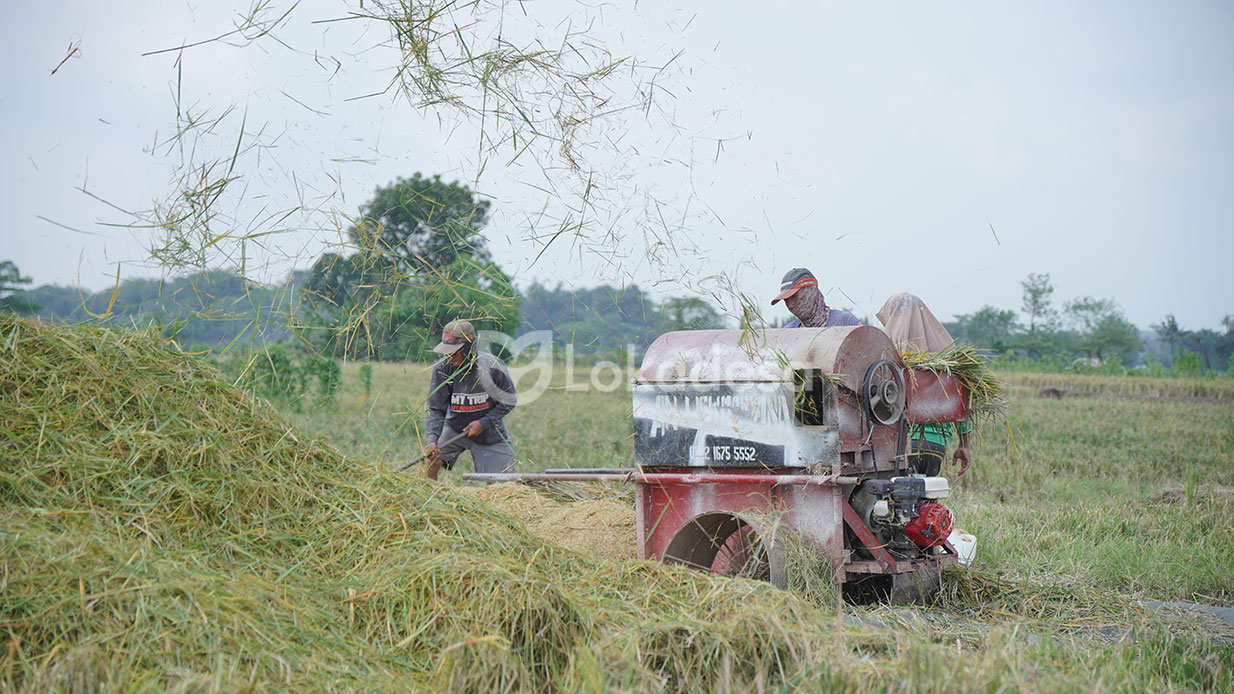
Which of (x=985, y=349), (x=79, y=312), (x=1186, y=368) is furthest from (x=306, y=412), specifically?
(x=1186, y=368)

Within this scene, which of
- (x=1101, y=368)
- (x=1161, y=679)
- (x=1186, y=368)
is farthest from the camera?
(x=1101, y=368)

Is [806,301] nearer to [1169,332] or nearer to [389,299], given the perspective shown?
[389,299]

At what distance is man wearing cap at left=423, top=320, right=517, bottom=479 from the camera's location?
6555 millimetres

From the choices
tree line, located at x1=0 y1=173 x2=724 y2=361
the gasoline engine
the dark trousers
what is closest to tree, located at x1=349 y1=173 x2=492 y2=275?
tree line, located at x1=0 y1=173 x2=724 y2=361

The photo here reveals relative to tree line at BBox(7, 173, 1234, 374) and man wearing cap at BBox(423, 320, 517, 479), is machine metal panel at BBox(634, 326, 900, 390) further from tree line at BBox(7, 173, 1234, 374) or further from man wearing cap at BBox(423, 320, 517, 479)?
man wearing cap at BBox(423, 320, 517, 479)

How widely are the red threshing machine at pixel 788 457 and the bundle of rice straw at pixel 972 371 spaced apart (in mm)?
66

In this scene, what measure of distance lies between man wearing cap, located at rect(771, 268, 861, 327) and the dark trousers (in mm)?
755

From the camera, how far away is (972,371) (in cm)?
458

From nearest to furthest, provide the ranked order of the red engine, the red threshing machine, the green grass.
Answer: the red threshing machine
the red engine
the green grass

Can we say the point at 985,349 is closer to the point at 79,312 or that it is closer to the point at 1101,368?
the point at 79,312

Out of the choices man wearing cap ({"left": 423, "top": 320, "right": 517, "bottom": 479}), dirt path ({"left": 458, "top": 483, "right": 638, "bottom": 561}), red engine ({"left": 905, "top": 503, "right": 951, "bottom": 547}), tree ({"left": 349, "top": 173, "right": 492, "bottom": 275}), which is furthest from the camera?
man wearing cap ({"left": 423, "top": 320, "right": 517, "bottom": 479})

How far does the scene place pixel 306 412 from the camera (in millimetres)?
16078

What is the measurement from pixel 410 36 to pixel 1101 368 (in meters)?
30.1

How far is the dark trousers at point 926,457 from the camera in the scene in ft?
15.1
